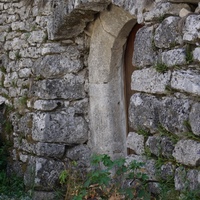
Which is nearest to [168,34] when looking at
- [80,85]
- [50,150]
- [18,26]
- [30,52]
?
[80,85]

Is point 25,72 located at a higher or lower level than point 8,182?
higher

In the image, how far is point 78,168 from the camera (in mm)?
5480

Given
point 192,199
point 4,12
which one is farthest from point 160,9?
point 4,12

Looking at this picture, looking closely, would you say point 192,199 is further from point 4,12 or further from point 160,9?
point 4,12

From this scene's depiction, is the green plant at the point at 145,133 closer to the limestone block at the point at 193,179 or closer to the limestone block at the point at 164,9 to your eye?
the limestone block at the point at 193,179

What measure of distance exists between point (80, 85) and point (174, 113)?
89.2 inches

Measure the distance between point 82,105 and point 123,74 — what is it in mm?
581

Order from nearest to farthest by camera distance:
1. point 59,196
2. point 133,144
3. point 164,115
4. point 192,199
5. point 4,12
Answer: point 192,199, point 164,115, point 133,144, point 59,196, point 4,12

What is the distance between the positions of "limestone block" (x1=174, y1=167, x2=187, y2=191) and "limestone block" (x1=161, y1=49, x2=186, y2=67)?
2.39ft

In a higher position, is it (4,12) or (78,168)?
(4,12)

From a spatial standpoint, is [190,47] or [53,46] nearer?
[190,47]

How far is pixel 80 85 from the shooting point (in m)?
5.57

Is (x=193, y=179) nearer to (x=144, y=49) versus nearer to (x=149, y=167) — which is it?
(x=149, y=167)

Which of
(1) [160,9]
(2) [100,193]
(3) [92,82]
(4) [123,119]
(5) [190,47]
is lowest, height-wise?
(2) [100,193]
